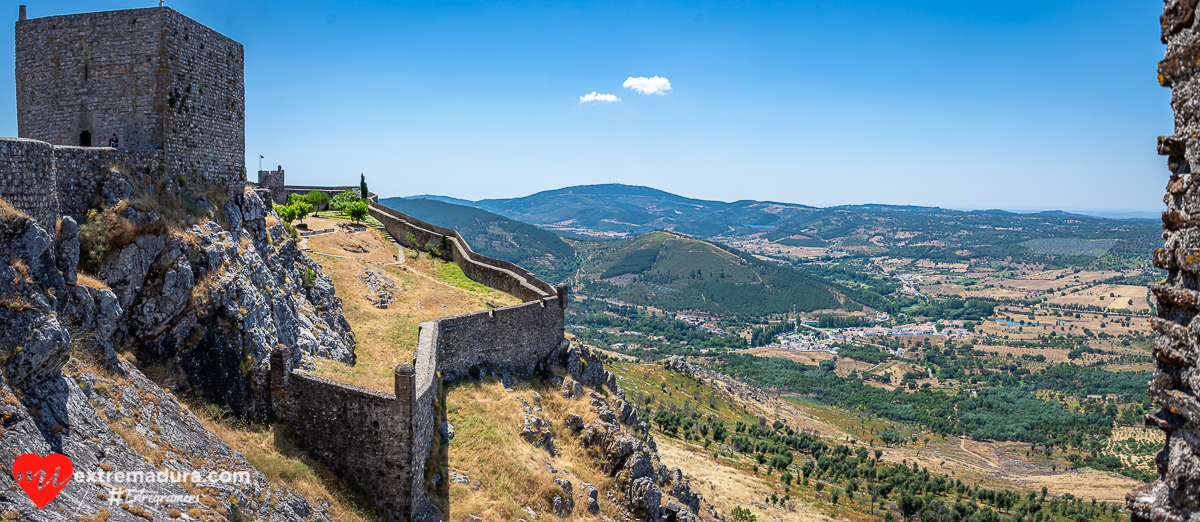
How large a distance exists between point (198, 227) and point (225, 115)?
4441 millimetres

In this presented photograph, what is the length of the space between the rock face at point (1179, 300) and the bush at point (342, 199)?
50.9 metres

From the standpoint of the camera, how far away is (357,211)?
4400cm

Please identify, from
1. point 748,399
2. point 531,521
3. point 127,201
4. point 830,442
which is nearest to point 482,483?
point 531,521

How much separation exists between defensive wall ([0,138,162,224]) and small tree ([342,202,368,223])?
27.6 metres

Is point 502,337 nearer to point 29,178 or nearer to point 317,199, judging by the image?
point 29,178

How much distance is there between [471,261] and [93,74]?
841 inches

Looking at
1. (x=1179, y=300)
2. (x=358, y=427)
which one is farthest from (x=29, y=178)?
(x=1179, y=300)

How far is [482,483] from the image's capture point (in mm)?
19594

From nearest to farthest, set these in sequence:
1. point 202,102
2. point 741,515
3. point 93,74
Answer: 1. point 93,74
2. point 202,102
3. point 741,515

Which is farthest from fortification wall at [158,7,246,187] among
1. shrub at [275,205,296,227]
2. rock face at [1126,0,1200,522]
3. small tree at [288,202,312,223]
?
rock face at [1126,0,1200,522]

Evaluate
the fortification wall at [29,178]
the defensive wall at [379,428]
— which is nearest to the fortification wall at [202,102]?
the fortification wall at [29,178]

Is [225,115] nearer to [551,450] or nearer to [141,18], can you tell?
[141,18]

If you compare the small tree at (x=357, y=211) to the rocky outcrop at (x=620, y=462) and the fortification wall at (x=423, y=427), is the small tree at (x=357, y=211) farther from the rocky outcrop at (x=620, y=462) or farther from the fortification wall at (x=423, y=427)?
the fortification wall at (x=423, y=427)

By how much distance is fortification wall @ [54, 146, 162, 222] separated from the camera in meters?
14.1
